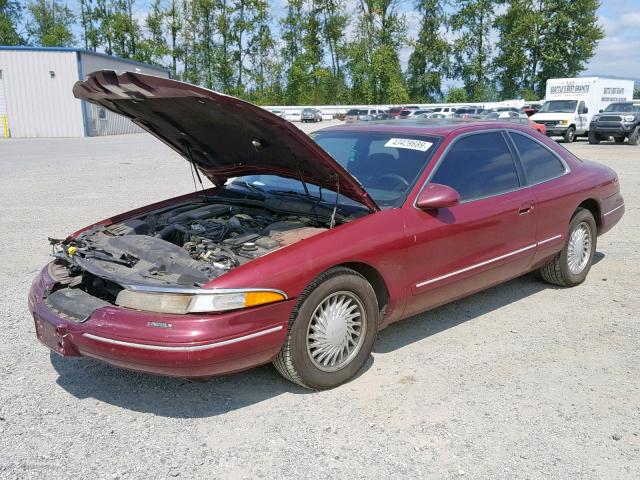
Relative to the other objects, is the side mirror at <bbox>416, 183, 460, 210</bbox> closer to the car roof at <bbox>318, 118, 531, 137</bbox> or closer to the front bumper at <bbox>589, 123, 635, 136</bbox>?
the car roof at <bbox>318, 118, 531, 137</bbox>

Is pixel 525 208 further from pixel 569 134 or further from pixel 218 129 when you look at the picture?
pixel 569 134

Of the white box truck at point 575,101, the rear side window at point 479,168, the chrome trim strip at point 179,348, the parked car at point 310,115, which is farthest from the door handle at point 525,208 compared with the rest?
the parked car at point 310,115

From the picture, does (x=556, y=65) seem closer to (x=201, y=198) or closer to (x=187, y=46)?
(x=187, y=46)

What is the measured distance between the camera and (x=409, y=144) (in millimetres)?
4480

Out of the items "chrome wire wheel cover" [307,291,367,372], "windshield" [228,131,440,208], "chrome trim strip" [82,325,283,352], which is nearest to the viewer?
"chrome trim strip" [82,325,283,352]

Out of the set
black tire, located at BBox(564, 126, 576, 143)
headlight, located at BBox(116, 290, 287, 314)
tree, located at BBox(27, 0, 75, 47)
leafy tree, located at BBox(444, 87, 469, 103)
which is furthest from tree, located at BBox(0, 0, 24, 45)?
headlight, located at BBox(116, 290, 287, 314)

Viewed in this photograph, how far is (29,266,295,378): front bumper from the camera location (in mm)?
3061

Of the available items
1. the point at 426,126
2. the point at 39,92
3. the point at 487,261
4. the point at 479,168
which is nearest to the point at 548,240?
the point at 487,261

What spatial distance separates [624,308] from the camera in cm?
509

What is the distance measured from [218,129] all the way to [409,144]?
1.39 m

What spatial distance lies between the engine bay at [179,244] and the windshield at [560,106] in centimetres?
2489

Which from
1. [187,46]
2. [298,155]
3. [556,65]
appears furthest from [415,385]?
[187,46]

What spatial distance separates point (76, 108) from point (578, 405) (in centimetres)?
3565

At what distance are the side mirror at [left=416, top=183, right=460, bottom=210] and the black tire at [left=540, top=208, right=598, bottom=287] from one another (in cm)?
192
